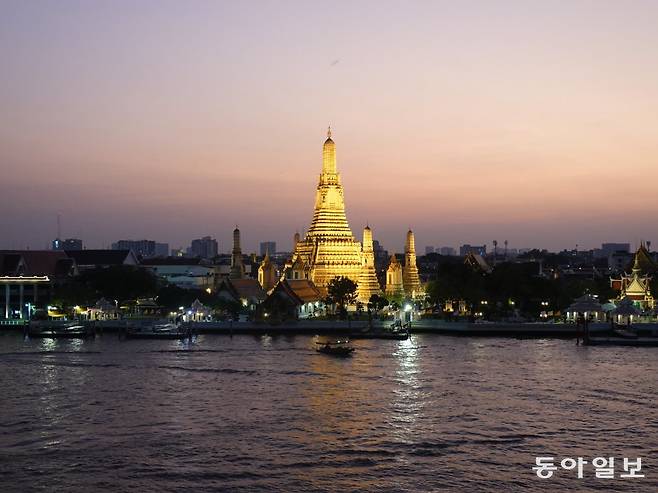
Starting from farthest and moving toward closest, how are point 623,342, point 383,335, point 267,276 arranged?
point 267,276 → point 383,335 → point 623,342

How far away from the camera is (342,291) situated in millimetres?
65438

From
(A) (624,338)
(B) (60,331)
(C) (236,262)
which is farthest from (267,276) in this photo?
(A) (624,338)

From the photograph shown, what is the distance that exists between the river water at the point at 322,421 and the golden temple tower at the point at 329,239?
2729cm

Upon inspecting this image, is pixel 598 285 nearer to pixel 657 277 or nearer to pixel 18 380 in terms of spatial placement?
pixel 657 277

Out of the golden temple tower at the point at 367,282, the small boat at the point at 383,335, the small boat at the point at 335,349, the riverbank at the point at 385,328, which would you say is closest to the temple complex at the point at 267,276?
the golden temple tower at the point at 367,282

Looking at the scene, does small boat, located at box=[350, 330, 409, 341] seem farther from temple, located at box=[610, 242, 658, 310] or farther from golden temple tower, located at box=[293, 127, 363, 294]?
temple, located at box=[610, 242, 658, 310]

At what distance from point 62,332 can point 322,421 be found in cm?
3500

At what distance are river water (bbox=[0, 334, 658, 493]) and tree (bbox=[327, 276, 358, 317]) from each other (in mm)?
20672

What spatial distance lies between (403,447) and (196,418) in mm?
6903

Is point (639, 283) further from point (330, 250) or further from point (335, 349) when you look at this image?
point (335, 349)

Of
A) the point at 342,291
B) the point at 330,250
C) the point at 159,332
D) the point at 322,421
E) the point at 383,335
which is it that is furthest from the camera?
the point at 330,250

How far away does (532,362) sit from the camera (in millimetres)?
41156

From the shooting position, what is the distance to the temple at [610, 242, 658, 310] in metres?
66.4

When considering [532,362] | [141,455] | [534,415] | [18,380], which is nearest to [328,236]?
[532,362]
